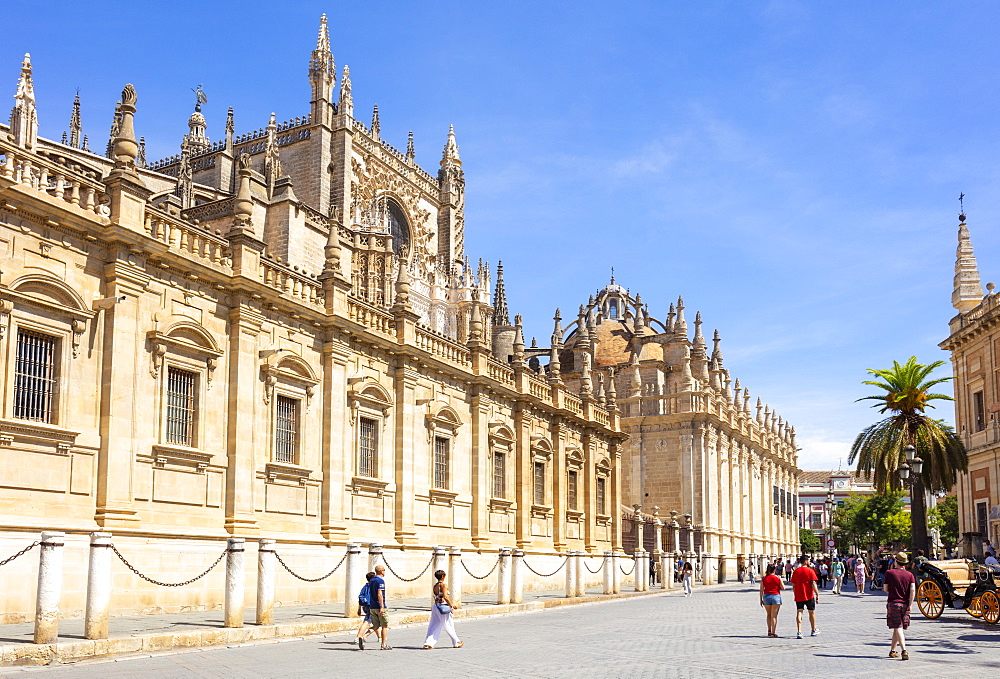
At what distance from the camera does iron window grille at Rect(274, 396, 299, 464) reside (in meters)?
20.5

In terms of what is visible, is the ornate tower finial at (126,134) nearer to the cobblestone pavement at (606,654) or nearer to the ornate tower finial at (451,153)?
the cobblestone pavement at (606,654)

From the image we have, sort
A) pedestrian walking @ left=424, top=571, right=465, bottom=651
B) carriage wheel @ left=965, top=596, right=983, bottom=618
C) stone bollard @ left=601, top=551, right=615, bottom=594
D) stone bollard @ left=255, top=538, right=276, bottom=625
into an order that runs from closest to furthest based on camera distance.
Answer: pedestrian walking @ left=424, top=571, right=465, bottom=651
stone bollard @ left=255, top=538, right=276, bottom=625
carriage wheel @ left=965, top=596, right=983, bottom=618
stone bollard @ left=601, top=551, right=615, bottom=594

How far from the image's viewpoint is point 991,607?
Result: 57.0 feet

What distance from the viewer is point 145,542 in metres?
16.4

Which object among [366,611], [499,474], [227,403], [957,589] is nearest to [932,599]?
[957,589]

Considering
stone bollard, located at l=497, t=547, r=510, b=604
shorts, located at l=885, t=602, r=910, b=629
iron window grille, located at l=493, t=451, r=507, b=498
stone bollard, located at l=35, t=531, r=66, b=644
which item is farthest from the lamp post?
stone bollard, located at l=35, t=531, r=66, b=644

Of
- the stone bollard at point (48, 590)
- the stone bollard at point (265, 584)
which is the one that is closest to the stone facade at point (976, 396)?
the stone bollard at point (265, 584)

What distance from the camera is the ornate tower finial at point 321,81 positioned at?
166 feet

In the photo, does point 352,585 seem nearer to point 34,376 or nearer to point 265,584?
point 265,584

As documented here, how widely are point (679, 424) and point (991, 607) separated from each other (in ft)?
136

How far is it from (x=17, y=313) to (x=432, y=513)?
13.4 metres

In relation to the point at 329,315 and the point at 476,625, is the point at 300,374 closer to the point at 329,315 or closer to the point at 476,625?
the point at 329,315

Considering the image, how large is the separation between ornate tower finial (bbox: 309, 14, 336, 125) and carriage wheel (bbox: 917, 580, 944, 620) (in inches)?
1535

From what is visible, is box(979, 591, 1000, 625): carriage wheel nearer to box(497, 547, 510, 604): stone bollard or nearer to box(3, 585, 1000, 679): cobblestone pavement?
box(3, 585, 1000, 679): cobblestone pavement
